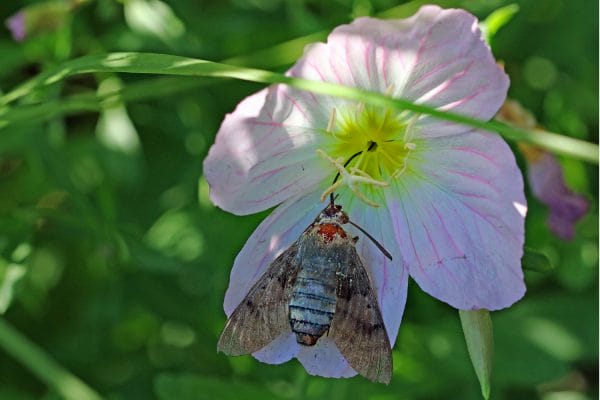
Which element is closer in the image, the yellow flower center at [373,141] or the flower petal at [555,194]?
the yellow flower center at [373,141]

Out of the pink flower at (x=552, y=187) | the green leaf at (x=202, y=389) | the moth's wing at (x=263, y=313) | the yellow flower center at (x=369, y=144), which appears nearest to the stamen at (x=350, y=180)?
the yellow flower center at (x=369, y=144)

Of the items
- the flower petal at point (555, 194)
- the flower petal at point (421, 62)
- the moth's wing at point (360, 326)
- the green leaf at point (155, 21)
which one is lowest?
the flower petal at point (555, 194)

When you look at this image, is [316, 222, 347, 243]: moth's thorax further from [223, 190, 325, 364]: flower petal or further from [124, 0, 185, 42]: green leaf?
[124, 0, 185, 42]: green leaf

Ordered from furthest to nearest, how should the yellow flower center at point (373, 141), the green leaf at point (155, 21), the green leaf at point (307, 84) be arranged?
the green leaf at point (155, 21), the yellow flower center at point (373, 141), the green leaf at point (307, 84)

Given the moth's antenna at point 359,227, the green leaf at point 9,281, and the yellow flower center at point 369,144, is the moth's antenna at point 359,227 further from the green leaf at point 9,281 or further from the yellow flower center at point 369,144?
the green leaf at point 9,281

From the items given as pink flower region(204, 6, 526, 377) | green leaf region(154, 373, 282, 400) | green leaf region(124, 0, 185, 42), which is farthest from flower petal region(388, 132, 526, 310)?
green leaf region(124, 0, 185, 42)

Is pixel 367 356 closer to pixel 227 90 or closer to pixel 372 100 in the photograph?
pixel 372 100

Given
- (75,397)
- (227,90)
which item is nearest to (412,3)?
(227,90)
